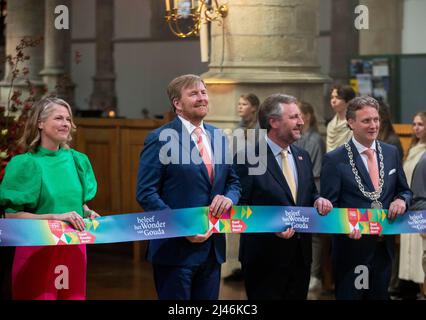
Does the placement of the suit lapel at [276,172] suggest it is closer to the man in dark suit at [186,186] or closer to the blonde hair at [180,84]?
the man in dark suit at [186,186]

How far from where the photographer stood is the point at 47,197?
225 inches

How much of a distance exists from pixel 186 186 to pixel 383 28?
896 cm

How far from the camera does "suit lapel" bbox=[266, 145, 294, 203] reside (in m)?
6.26

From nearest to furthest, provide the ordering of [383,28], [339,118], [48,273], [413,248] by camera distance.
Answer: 1. [48,273]
2. [413,248]
3. [339,118]
4. [383,28]

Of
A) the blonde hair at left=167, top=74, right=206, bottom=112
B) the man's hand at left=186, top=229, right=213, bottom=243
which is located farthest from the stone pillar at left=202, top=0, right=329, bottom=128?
the man's hand at left=186, top=229, right=213, bottom=243

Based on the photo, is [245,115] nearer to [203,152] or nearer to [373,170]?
[373,170]

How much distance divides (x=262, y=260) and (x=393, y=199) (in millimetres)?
860

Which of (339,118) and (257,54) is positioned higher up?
(257,54)

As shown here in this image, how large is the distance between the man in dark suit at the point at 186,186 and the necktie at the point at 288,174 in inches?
15.1

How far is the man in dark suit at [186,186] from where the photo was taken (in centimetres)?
593

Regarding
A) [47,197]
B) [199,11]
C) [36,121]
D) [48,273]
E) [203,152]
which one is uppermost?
[199,11]

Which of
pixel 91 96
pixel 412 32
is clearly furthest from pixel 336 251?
pixel 91 96

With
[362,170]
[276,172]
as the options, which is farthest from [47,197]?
[362,170]
